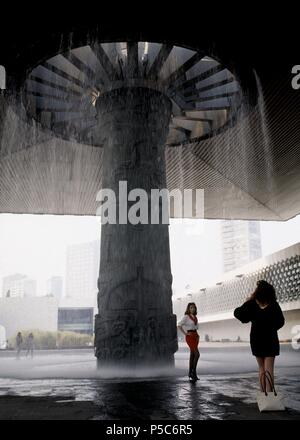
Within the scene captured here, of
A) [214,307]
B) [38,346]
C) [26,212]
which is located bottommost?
[38,346]

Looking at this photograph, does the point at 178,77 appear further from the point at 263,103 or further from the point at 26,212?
the point at 26,212

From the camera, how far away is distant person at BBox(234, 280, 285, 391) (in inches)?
177

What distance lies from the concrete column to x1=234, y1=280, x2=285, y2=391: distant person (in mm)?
5846

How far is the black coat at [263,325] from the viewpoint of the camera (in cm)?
451

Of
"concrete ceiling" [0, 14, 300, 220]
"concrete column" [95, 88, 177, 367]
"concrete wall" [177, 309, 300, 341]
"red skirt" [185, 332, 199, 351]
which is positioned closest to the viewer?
"red skirt" [185, 332, 199, 351]

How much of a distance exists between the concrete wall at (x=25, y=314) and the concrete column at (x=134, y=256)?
55591mm

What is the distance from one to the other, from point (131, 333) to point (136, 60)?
6.76 meters

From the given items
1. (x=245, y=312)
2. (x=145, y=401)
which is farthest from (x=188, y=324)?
(x=245, y=312)

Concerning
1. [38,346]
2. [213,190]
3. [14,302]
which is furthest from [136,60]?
[14,302]

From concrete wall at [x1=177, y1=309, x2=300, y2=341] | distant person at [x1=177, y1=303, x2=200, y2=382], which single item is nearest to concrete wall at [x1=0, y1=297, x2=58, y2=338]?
concrete wall at [x1=177, y1=309, x2=300, y2=341]

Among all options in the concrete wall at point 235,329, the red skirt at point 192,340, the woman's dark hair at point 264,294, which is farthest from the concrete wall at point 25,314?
the woman's dark hair at point 264,294

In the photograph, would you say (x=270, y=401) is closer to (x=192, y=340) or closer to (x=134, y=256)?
(x=192, y=340)

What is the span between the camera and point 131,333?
10.2 metres

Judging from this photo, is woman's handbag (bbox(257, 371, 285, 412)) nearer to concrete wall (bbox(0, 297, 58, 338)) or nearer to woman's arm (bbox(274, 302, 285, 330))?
woman's arm (bbox(274, 302, 285, 330))
